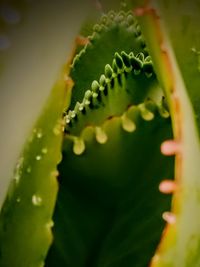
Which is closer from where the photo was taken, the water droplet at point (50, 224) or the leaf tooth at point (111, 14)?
the water droplet at point (50, 224)

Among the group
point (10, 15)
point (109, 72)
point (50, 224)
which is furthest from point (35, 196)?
point (10, 15)

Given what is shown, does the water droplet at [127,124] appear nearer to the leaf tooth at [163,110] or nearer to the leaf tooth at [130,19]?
the leaf tooth at [163,110]

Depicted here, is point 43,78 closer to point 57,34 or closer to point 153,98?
point 57,34

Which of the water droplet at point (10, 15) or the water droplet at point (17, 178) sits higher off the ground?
the water droplet at point (10, 15)

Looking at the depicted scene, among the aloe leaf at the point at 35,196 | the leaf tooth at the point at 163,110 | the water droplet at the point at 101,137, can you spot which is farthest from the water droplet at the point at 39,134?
the leaf tooth at the point at 163,110

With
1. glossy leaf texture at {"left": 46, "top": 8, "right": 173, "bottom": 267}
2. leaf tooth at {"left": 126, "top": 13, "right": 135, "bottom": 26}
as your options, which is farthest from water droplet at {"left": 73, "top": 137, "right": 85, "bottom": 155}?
leaf tooth at {"left": 126, "top": 13, "right": 135, "bottom": 26}

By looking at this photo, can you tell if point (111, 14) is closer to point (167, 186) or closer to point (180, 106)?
point (180, 106)

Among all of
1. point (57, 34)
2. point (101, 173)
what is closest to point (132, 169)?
point (101, 173)
